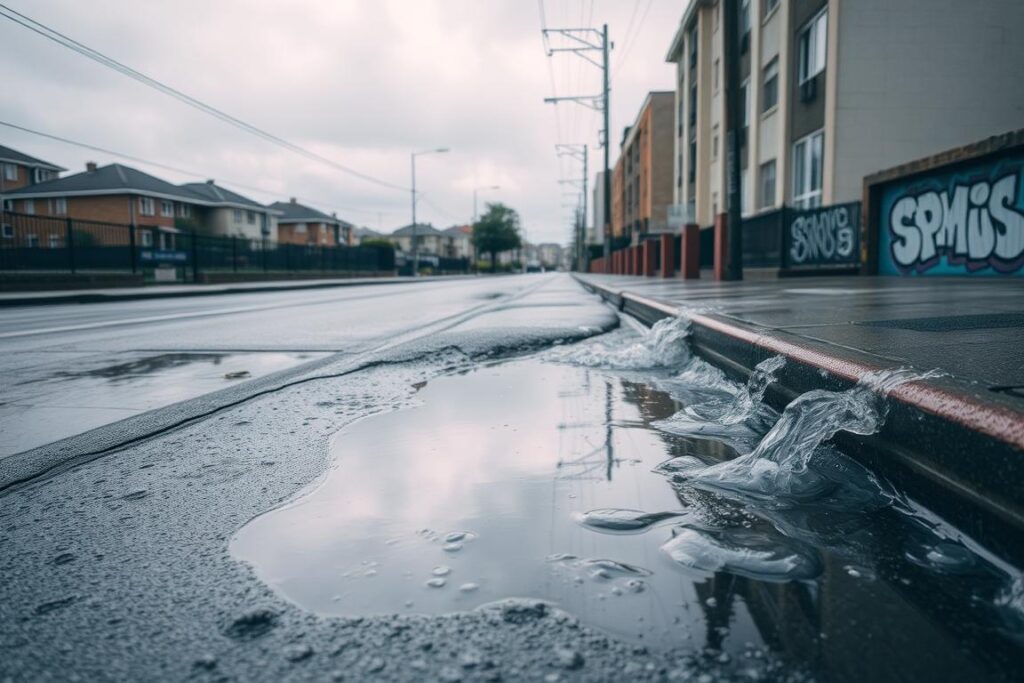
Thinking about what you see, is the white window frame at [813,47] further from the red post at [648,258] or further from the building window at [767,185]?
the red post at [648,258]

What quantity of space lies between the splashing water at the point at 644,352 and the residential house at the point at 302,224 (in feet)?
245

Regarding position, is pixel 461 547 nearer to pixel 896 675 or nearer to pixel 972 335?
pixel 896 675

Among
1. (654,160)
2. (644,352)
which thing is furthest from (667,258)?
(654,160)

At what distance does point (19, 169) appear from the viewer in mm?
55344

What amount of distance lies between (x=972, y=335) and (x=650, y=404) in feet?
4.30

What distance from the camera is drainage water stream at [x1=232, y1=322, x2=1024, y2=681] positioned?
1.00 m

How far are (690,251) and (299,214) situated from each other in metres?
69.2

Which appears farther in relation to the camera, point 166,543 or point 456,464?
point 456,464

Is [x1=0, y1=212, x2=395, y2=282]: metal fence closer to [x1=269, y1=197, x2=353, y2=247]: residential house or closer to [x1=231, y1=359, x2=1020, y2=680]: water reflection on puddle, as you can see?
[x1=231, y1=359, x2=1020, y2=680]: water reflection on puddle

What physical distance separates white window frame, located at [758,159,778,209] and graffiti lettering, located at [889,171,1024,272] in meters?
7.12

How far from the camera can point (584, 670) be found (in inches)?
35.6

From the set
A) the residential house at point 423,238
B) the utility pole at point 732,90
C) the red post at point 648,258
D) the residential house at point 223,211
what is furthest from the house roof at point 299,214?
the utility pole at point 732,90

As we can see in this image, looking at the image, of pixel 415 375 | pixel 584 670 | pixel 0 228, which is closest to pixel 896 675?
pixel 584 670

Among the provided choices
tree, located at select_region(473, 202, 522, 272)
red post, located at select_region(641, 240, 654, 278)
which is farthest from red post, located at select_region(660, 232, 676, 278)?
tree, located at select_region(473, 202, 522, 272)
